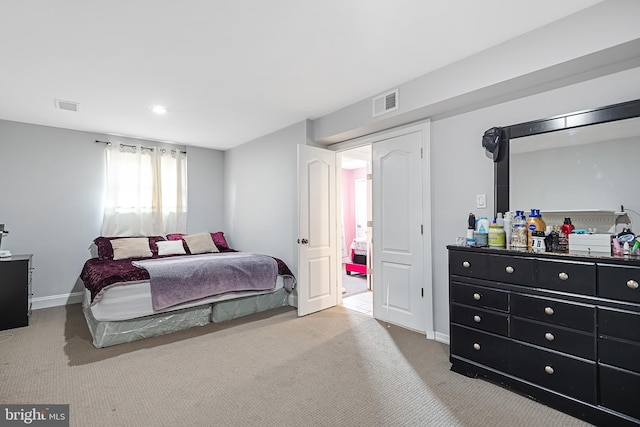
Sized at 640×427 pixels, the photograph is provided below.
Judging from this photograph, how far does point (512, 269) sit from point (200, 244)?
13.7 feet

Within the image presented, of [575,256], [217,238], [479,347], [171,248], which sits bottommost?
[479,347]

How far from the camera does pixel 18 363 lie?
2.55 metres

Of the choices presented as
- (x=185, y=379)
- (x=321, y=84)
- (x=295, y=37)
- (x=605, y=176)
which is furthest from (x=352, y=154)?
(x=185, y=379)

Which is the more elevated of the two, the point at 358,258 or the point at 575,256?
the point at 575,256

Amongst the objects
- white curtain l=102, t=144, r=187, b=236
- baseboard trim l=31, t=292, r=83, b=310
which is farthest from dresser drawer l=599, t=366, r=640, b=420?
baseboard trim l=31, t=292, r=83, b=310

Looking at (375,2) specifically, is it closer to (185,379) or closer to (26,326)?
(185,379)

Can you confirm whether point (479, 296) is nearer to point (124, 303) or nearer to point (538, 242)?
point (538, 242)

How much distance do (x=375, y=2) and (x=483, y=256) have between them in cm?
180

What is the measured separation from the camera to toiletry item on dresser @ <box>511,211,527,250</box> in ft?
7.45

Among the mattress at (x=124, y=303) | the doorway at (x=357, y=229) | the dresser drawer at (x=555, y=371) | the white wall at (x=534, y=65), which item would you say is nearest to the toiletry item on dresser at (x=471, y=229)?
the dresser drawer at (x=555, y=371)

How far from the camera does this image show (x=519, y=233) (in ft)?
7.54

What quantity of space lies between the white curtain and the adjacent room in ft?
1.37

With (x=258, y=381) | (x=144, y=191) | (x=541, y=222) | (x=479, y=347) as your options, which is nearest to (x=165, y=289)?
(x=258, y=381)

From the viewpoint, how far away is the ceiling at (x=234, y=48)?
195 cm
